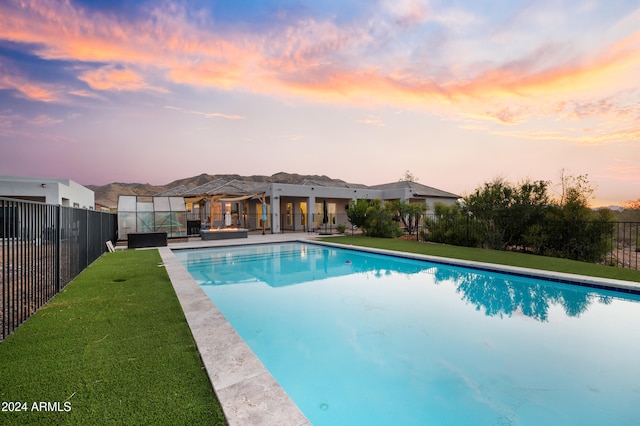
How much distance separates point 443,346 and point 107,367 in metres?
4.38

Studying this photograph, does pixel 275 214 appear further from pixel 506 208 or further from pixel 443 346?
pixel 443 346

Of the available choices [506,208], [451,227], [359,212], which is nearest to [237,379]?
[506,208]

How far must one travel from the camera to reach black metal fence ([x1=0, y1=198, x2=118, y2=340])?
3797mm

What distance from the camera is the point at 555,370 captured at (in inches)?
148

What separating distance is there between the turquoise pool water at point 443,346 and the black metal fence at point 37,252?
120 inches

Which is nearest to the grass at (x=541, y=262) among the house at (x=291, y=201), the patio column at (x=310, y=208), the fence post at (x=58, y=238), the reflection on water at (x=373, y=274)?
the reflection on water at (x=373, y=274)

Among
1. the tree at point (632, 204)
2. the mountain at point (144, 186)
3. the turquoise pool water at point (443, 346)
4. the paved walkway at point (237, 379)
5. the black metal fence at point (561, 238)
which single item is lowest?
the turquoise pool water at point (443, 346)

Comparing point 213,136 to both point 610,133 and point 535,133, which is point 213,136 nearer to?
point 535,133

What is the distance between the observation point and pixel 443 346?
14.6 feet

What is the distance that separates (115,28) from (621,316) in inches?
665

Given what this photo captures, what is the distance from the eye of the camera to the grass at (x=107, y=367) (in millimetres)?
2221

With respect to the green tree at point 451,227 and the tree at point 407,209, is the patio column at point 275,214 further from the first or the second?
the green tree at point 451,227

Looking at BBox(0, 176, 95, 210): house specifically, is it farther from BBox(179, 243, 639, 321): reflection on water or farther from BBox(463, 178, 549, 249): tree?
BBox(463, 178, 549, 249): tree

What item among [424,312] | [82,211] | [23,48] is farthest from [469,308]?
[23,48]
